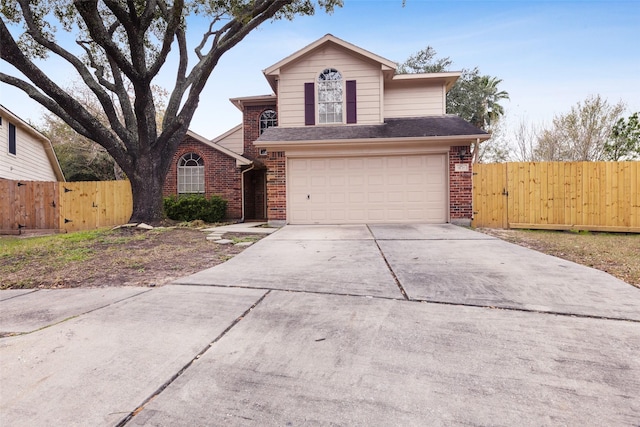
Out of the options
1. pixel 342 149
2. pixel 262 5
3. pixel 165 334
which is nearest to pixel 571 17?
pixel 342 149

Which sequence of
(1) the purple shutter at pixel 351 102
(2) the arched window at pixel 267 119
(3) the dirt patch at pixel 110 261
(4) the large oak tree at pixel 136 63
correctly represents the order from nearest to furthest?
(3) the dirt patch at pixel 110 261, (4) the large oak tree at pixel 136 63, (1) the purple shutter at pixel 351 102, (2) the arched window at pixel 267 119

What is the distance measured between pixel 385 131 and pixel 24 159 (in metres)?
17.4

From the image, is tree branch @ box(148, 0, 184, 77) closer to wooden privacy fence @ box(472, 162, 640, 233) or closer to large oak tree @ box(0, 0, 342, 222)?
large oak tree @ box(0, 0, 342, 222)

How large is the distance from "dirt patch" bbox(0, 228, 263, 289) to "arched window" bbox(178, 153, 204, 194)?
6.34 metres

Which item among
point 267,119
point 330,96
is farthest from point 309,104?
point 267,119

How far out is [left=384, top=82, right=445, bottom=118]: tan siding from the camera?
11.5 metres

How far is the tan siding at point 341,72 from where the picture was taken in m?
10.6

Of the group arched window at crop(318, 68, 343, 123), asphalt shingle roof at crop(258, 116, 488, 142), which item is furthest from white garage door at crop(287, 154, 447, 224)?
arched window at crop(318, 68, 343, 123)

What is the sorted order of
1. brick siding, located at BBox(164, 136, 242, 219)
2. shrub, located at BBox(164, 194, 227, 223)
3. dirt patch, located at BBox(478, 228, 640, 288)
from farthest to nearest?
brick siding, located at BBox(164, 136, 242, 219) → shrub, located at BBox(164, 194, 227, 223) → dirt patch, located at BBox(478, 228, 640, 288)

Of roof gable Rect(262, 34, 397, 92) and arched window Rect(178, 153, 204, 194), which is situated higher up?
roof gable Rect(262, 34, 397, 92)

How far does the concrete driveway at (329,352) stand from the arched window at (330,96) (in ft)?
26.1

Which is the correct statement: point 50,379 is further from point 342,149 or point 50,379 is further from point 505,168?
point 505,168

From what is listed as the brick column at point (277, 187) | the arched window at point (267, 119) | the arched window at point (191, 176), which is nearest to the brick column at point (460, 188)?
the brick column at point (277, 187)

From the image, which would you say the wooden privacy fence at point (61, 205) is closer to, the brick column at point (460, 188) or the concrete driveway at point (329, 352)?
the concrete driveway at point (329, 352)
